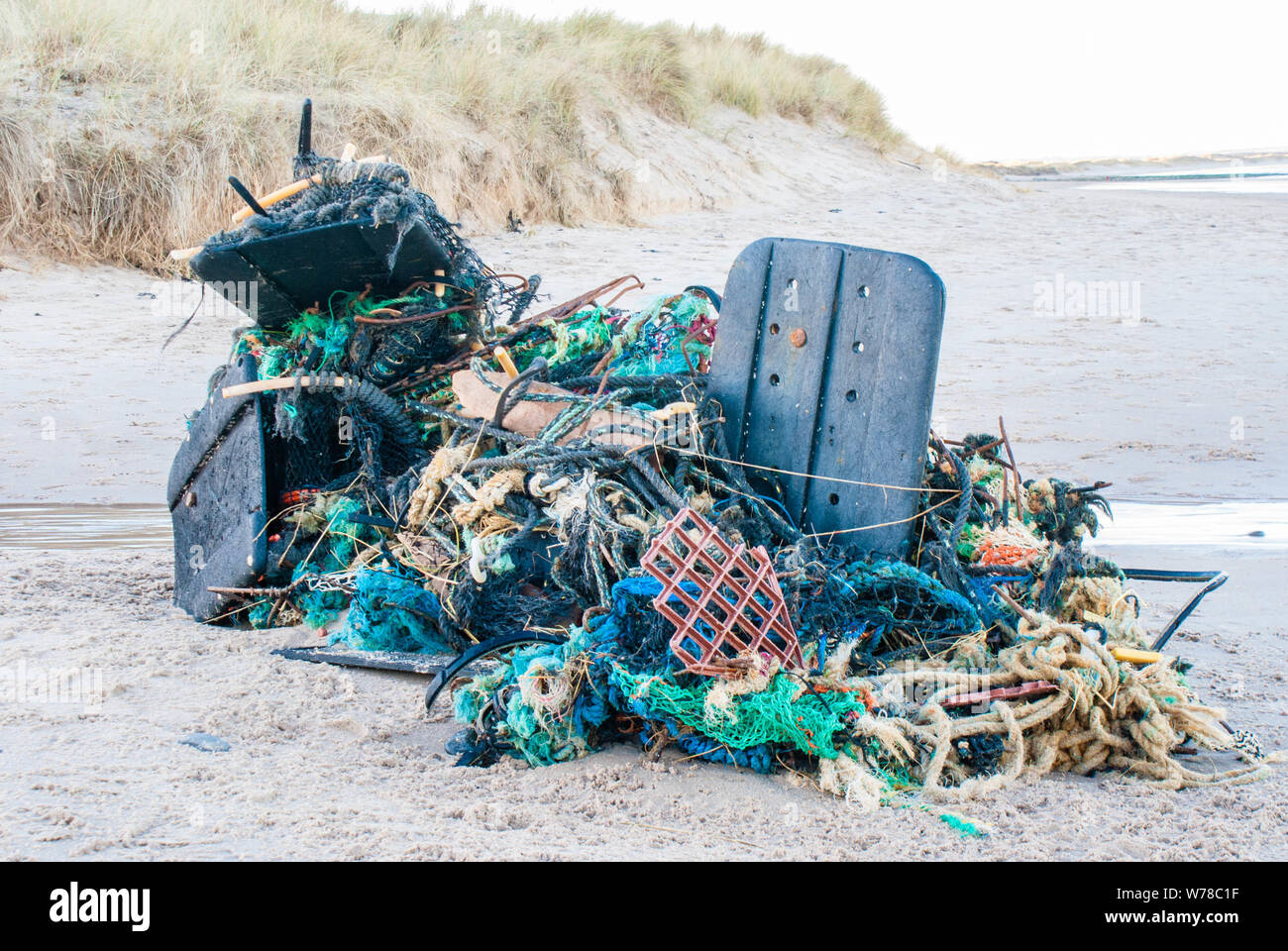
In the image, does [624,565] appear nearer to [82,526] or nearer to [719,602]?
[719,602]

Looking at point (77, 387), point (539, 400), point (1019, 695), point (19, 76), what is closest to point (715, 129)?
point (19, 76)

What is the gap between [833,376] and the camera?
3.63 meters

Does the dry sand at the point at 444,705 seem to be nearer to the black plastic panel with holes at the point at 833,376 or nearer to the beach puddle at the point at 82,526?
the beach puddle at the point at 82,526

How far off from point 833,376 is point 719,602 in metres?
1.24

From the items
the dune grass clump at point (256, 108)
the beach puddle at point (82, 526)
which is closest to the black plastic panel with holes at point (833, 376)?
the beach puddle at point (82, 526)

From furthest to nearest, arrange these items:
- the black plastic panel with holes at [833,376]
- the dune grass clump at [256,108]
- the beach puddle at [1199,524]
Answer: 1. the dune grass clump at [256,108]
2. the beach puddle at [1199,524]
3. the black plastic panel with holes at [833,376]

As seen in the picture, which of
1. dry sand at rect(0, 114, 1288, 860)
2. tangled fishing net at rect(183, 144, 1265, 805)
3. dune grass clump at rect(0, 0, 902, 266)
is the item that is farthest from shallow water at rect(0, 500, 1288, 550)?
dune grass clump at rect(0, 0, 902, 266)

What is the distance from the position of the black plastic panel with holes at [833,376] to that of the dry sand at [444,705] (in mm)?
1176

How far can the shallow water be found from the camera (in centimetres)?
532

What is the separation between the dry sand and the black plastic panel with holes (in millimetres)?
1176

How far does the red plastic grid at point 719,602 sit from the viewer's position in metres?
2.65

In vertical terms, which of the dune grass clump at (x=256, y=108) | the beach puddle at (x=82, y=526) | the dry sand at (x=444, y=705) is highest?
the dune grass clump at (x=256, y=108)

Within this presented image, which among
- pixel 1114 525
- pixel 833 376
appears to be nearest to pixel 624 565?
pixel 833 376

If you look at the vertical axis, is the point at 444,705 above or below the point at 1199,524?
below
